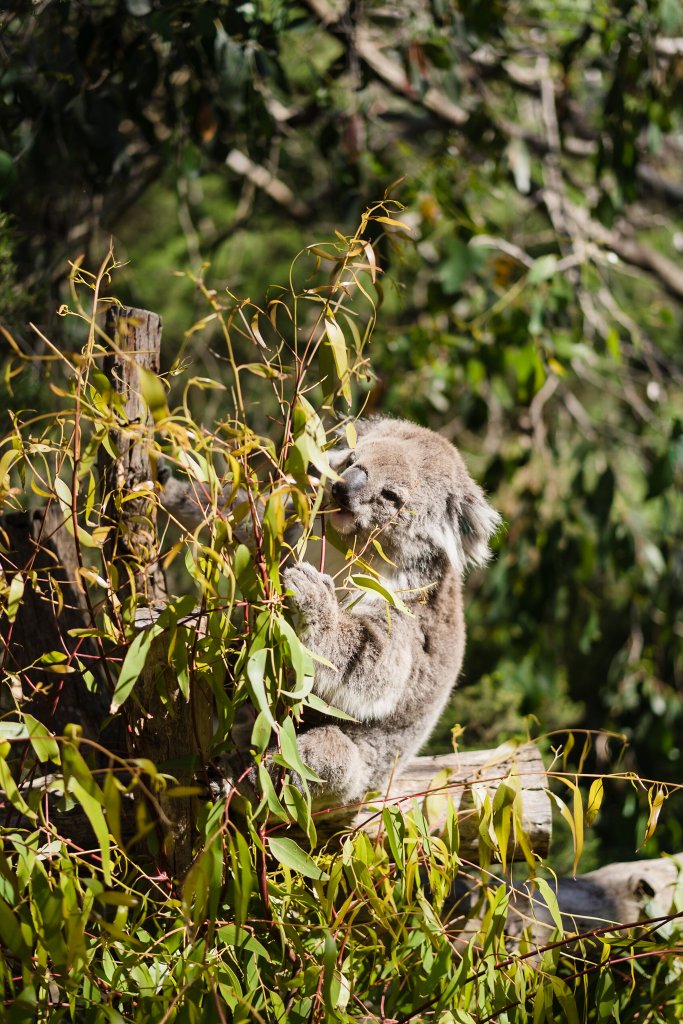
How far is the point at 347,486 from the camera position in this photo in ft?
6.41

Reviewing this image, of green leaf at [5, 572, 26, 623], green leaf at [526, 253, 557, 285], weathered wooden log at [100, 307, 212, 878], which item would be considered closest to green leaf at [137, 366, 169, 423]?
weathered wooden log at [100, 307, 212, 878]

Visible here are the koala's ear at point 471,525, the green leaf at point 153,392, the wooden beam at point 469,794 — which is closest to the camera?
the green leaf at point 153,392

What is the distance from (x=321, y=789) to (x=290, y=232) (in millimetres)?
6008

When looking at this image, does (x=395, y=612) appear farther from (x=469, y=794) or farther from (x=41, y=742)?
(x=41, y=742)

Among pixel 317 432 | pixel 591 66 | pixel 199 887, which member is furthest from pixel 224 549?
pixel 591 66

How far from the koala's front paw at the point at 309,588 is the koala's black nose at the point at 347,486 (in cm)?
29

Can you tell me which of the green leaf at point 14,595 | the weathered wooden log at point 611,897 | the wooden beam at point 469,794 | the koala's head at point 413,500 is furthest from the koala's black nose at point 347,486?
the weathered wooden log at point 611,897

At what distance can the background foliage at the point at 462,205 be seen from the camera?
2480mm

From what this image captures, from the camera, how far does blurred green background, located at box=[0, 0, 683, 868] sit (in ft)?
8.32

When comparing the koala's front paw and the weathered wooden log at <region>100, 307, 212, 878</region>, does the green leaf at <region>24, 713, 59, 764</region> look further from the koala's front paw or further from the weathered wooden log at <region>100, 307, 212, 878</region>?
the koala's front paw

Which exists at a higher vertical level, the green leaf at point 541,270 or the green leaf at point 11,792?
the green leaf at point 11,792

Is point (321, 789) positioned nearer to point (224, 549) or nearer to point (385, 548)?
point (385, 548)

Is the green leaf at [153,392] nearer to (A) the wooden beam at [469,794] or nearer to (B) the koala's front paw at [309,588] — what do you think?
(B) the koala's front paw at [309,588]

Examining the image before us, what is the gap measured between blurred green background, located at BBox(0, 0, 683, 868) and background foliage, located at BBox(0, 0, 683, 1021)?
0.01 meters
